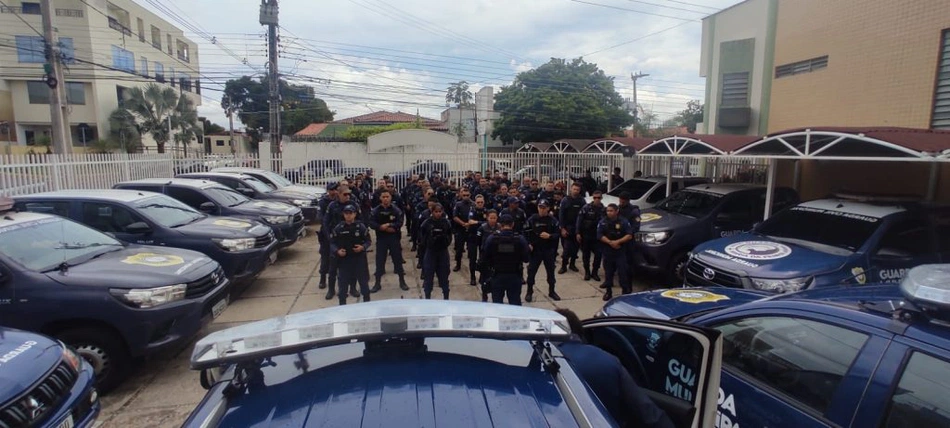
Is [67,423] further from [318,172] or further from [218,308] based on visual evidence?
[318,172]

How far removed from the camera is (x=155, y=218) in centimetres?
650

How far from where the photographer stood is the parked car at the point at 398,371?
134 centimetres

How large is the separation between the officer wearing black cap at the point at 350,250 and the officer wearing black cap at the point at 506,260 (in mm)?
1702

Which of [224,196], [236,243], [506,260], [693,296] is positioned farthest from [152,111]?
[693,296]

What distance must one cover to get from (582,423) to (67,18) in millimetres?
42576

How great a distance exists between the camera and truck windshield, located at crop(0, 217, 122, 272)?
428cm

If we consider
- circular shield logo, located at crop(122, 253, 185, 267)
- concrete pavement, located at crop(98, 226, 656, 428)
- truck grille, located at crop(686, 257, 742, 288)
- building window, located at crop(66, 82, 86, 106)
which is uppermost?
building window, located at crop(66, 82, 86, 106)

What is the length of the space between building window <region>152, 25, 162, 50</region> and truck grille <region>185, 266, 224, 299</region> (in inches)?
1770

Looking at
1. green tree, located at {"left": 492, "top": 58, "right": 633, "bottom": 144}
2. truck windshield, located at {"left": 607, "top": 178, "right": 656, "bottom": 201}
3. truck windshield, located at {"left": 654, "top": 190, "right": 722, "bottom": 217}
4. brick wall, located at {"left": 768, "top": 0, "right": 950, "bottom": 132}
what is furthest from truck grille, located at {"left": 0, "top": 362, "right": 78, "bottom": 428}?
green tree, located at {"left": 492, "top": 58, "right": 633, "bottom": 144}

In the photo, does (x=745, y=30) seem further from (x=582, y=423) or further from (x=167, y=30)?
(x=167, y=30)

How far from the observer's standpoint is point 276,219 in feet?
30.0

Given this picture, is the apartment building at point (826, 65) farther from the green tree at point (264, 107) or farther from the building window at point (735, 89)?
the green tree at point (264, 107)

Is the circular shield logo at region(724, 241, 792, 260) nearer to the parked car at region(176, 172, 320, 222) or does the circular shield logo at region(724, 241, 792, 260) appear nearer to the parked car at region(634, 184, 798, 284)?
the parked car at region(634, 184, 798, 284)

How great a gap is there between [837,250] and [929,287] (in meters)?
3.98
